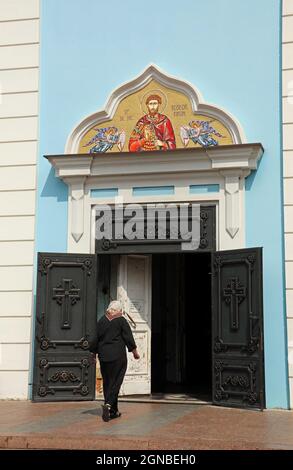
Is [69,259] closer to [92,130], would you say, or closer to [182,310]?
[92,130]

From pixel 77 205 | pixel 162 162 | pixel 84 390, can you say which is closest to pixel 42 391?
pixel 84 390

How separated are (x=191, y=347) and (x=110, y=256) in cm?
477

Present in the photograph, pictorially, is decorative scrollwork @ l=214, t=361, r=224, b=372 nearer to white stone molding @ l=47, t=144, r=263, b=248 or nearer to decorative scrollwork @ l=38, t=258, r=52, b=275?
white stone molding @ l=47, t=144, r=263, b=248

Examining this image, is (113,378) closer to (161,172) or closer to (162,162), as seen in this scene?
(161,172)

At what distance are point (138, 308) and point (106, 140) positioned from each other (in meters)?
2.70

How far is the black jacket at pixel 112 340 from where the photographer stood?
325 inches

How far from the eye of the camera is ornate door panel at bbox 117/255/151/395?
412 inches

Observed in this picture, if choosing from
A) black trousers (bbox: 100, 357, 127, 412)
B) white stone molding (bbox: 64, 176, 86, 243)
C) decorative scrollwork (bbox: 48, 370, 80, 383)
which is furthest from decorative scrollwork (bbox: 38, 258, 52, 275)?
black trousers (bbox: 100, 357, 127, 412)

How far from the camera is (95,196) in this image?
34.1 feet

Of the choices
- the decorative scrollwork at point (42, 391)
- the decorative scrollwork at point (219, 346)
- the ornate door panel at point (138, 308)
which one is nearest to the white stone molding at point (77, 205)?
the ornate door panel at point (138, 308)

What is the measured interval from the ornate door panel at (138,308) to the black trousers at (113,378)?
2.14 metres

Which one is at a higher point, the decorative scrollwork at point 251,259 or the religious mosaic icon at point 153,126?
the religious mosaic icon at point 153,126

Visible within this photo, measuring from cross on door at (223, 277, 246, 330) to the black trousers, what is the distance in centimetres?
191

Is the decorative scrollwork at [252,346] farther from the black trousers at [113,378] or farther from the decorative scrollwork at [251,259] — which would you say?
the black trousers at [113,378]
